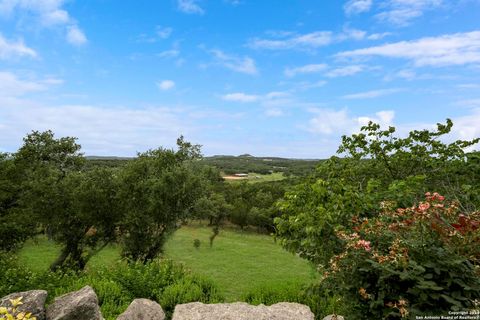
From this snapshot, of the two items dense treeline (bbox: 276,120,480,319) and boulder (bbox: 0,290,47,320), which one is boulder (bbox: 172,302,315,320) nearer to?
dense treeline (bbox: 276,120,480,319)

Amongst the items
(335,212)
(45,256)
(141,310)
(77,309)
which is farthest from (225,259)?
(335,212)

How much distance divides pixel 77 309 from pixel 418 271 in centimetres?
894

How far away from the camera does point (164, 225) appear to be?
24.7m

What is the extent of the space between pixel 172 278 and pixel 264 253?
94.8 feet

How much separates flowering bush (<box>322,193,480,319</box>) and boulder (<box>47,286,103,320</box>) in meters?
7.52

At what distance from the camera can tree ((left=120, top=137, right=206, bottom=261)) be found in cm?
2355

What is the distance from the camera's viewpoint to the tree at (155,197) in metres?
23.5

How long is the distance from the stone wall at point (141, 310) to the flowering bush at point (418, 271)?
5.30 metres

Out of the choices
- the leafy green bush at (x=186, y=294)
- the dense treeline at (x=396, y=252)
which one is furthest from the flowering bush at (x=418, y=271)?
the leafy green bush at (x=186, y=294)

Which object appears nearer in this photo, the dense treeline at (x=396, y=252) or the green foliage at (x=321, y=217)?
the dense treeline at (x=396, y=252)

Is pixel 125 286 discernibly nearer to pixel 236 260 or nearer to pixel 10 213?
pixel 10 213

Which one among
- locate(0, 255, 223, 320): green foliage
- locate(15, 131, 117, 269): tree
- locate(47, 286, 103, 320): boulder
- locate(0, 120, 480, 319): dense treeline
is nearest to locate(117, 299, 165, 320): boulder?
locate(47, 286, 103, 320): boulder

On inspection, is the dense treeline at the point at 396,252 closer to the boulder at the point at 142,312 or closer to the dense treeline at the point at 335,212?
the dense treeline at the point at 335,212

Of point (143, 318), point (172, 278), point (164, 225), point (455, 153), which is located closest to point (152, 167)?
point (164, 225)
